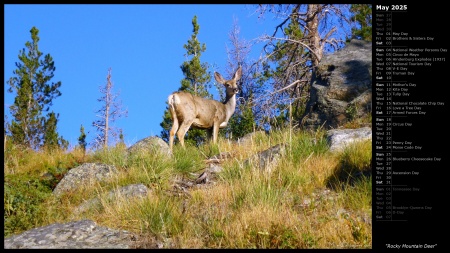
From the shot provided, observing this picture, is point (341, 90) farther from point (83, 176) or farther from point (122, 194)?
point (122, 194)

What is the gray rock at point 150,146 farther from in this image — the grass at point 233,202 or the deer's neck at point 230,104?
the deer's neck at point 230,104

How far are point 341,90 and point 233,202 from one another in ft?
22.9

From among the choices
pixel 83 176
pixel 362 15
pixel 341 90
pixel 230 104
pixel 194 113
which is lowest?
pixel 83 176

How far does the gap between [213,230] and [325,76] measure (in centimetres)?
903

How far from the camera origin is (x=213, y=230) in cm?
820

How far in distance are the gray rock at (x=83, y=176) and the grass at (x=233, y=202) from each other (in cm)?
25

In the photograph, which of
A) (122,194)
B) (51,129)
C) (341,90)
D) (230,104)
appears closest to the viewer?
(122,194)

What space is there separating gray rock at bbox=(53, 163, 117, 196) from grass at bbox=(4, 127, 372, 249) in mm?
251

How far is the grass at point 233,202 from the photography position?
26.5ft

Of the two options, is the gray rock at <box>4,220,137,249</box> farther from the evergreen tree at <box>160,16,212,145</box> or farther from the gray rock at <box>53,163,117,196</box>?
the evergreen tree at <box>160,16,212,145</box>

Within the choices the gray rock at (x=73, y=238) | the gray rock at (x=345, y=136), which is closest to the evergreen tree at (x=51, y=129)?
the gray rock at (x=345, y=136)

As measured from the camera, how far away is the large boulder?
14.9m

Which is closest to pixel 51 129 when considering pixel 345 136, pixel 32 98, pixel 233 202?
pixel 32 98

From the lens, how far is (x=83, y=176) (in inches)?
464
